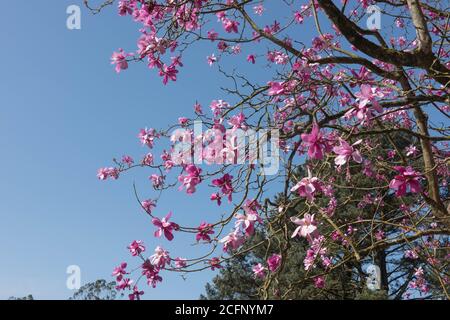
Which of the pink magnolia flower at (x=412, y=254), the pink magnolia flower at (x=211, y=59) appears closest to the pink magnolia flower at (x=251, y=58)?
the pink magnolia flower at (x=211, y=59)

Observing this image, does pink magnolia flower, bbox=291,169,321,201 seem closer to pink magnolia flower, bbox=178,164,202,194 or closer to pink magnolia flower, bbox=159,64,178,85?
pink magnolia flower, bbox=178,164,202,194

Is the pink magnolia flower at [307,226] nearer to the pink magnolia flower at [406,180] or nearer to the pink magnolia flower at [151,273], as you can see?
the pink magnolia flower at [406,180]

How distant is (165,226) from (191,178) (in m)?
Result: 0.28

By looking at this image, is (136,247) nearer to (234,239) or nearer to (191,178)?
(191,178)

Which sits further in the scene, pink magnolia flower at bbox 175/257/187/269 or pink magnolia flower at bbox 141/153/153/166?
pink magnolia flower at bbox 141/153/153/166

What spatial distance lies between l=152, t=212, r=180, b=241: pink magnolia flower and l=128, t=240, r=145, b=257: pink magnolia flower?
0.46 meters

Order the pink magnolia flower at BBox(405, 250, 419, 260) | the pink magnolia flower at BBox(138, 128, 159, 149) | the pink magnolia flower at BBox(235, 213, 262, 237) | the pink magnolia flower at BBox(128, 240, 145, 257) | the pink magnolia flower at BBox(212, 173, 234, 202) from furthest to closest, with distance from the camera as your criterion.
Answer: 1. the pink magnolia flower at BBox(138, 128, 159, 149)
2. the pink magnolia flower at BBox(405, 250, 419, 260)
3. the pink magnolia flower at BBox(128, 240, 145, 257)
4. the pink magnolia flower at BBox(212, 173, 234, 202)
5. the pink magnolia flower at BBox(235, 213, 262, 237)

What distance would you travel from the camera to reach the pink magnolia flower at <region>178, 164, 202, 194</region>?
2.47 meters

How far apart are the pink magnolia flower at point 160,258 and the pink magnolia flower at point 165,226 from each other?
0.14 metres

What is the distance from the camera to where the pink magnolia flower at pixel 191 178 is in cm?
247

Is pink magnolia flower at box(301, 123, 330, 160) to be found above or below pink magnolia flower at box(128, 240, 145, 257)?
above

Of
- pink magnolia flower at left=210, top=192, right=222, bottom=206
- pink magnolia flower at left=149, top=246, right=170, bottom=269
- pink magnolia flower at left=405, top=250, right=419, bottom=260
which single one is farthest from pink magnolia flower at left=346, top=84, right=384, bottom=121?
pink magnolia flower at left=405, top=250, right=419, bottom=260
